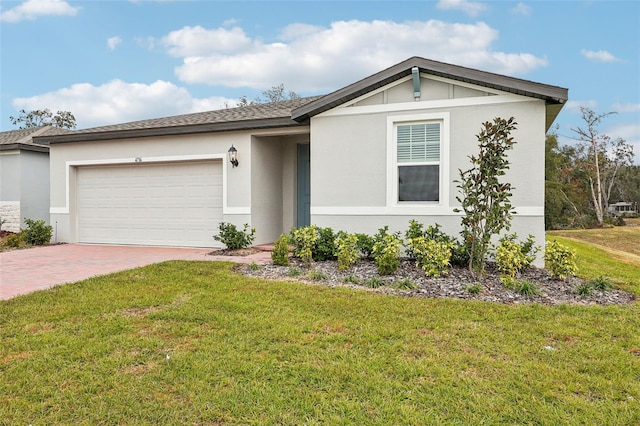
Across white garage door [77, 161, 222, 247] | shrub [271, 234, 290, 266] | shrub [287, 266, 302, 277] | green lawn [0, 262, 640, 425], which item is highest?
white garage door [77, 161, 222, 247]

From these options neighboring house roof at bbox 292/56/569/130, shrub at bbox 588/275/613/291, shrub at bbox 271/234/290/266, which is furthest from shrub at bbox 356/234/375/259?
shrub at bbox 588/275/613/291

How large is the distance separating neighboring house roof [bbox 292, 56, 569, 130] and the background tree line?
20.5 meters

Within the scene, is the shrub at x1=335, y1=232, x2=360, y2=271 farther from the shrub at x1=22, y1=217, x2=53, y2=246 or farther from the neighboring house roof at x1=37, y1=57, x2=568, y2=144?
the shrub at x1=22, y1=217, x2=53, y2=246

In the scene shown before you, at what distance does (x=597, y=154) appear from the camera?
3034cm

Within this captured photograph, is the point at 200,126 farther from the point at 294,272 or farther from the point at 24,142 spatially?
the point at 24,142

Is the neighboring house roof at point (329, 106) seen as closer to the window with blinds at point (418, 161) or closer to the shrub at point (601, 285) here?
the window with blinds at point (418, 161)

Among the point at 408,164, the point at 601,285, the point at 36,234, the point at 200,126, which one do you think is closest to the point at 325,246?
the point at 408,164

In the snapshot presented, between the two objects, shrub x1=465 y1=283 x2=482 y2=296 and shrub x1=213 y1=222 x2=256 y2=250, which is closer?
shrub x1=465 y1=283 x2=482 y2=296

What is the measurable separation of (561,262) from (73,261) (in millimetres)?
9346

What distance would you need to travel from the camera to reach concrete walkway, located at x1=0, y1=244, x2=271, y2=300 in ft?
20.7

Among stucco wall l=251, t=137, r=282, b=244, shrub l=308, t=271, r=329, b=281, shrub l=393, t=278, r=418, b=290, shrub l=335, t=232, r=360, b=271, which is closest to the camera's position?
shrub l=393, t=278, r=418, b=290

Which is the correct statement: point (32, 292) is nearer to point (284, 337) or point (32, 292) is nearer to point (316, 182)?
point (284, 337)

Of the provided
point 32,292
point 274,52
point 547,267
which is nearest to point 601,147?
point 274,52

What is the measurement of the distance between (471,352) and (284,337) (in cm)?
172
